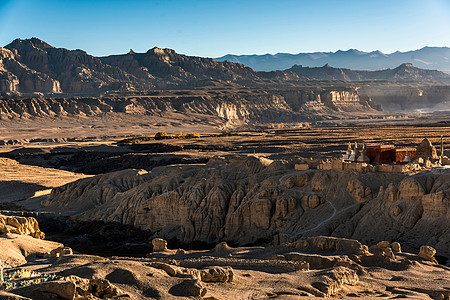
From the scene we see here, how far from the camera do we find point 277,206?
140 ft

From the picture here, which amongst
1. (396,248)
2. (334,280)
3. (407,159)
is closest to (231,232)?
(396,248)

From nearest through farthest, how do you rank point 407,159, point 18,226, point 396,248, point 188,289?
point 188,289
point 396,248
point 18,226
point 407,159

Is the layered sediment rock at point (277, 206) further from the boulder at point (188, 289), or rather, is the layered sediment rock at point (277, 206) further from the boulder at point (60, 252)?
the boulder at point (188, 289)

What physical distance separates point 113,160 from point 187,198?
53546mm

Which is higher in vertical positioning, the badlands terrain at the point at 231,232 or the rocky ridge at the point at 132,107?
the rocky ridge at the point at 132,107

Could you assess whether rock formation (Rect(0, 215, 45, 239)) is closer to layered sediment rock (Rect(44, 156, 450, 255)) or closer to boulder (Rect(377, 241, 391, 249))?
layered sediment rock (Rect(44, 156, 450, 255))

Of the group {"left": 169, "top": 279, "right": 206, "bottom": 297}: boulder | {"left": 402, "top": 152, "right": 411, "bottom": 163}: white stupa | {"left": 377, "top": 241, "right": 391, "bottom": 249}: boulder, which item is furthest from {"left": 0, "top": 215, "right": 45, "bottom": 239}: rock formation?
{"left": 402, "top": 152, "right": 411, "bottom": 163}: white stupa

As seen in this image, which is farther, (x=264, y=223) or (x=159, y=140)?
(x=159, y=140)

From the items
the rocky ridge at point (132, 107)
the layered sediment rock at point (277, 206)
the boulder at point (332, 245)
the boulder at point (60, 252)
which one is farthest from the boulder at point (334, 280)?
the rocky ridge at point (132, 107)

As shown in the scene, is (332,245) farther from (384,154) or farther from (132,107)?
(132,107)

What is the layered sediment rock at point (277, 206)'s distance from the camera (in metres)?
38.1

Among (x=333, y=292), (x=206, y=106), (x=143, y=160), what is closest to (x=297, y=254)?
(x=333, y=292)

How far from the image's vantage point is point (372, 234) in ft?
125

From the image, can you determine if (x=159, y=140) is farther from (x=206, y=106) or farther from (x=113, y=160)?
(x=206, y=106)
